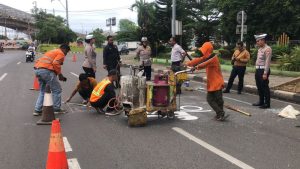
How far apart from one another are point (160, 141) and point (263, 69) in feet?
15.4

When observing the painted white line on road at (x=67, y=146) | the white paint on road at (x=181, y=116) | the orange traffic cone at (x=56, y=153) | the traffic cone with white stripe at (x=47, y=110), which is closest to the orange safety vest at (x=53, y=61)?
the traffic cone with white stripe at (x=47, y=110)

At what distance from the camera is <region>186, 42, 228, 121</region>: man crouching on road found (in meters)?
8.52

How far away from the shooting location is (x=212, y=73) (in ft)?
28.6

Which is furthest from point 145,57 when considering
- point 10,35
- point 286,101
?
point 10,35

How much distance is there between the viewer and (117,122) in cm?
859

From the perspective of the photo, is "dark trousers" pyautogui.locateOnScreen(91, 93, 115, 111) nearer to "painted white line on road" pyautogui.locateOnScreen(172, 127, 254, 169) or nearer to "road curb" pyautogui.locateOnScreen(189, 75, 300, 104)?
"painted white line on road" pyautogui.locateOnScreen(172, 127, 254, 169)

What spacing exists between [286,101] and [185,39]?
28.3 metres

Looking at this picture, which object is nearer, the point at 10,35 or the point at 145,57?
the point at 145,57

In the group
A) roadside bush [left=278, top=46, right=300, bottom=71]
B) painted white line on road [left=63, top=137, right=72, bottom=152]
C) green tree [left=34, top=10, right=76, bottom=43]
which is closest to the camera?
painted white line on road [left=63, top=137, right=72, bottom=152]

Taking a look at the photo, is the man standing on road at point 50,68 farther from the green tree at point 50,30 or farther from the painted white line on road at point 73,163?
the green tree at point 50,30

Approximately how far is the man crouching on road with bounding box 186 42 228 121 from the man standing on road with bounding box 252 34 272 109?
2068mm

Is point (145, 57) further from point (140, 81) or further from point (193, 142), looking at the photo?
point (193, 142)

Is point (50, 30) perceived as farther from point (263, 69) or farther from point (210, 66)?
point (210, 66)

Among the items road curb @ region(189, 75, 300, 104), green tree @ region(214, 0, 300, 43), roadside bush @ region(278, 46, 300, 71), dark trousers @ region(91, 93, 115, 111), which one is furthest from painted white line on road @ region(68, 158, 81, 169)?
green tree @ region(214, 0, 300, 43)
